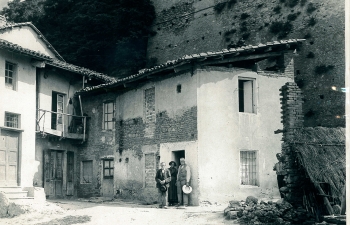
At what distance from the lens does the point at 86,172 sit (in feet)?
73.5

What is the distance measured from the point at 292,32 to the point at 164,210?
52.0ft

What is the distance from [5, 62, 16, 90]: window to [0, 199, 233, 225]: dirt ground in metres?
4.91

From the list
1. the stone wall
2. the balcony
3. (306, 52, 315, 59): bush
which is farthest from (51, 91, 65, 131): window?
(306, 52, 315, 59): bush

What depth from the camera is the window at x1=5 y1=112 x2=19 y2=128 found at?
1748cm

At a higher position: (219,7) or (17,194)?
(219,7)

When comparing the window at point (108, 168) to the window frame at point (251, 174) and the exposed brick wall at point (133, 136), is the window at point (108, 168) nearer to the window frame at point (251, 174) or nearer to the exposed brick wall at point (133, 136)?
the exposed brick wall at point (133, 136)

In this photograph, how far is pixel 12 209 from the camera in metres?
14.0

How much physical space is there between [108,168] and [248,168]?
23.0ft

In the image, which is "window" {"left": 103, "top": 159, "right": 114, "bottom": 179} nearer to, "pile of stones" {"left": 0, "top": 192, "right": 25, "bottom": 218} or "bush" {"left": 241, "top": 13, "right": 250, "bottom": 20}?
"pile of stones" {"left": 0, "top": 192, "right": 25, "bottom": 218}

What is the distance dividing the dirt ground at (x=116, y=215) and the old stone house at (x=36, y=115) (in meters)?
1.98

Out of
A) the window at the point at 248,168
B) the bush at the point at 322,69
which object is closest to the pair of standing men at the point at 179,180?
the window at the point at 248,168

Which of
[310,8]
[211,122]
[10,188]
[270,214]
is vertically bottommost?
[270,214]

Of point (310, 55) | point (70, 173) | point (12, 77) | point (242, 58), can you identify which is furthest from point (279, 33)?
point (12, 77)

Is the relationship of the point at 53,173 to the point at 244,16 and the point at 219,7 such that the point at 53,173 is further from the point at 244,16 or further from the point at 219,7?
the point at 219,7
